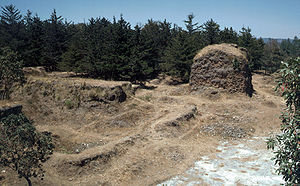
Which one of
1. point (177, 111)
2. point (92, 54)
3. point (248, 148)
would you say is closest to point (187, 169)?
point (248, 148)

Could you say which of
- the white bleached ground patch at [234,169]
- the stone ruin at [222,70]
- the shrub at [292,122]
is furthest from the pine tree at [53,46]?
the shrub at [292,122]

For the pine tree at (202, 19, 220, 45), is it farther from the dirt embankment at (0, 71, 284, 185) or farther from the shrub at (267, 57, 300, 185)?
the shrub at (267, 57, 300, 185)

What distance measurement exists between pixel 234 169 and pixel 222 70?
1677 cm

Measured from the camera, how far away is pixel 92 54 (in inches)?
1480

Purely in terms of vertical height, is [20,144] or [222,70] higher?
[222,70]

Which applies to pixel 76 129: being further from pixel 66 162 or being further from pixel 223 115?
pixel 223 115

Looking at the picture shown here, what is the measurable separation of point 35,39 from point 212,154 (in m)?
41.6

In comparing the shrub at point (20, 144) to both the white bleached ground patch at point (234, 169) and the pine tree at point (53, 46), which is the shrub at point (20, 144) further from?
the pine tree at point (53, 46)

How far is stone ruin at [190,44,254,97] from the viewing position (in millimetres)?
28359

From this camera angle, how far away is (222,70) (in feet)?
94.7

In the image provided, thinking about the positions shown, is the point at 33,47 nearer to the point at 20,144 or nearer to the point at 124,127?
the point at 124,127

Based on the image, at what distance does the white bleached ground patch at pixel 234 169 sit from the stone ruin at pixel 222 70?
11933mm

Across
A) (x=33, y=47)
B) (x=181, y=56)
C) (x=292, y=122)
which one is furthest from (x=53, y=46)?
(x=292, y=122)

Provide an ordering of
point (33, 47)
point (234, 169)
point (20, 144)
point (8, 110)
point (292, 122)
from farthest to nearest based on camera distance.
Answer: point (33, 47) < point (8, 110) < point (234, 169) < point (20, 144) < point (292, 122)
